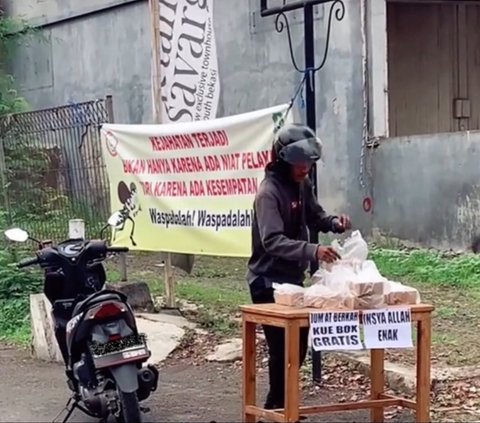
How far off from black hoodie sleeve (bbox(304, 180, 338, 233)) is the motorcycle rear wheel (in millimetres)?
1560

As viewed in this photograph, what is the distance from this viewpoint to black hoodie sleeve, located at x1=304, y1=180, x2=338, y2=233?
19.7 ft

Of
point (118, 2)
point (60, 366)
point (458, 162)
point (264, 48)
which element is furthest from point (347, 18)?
point (60, 366)

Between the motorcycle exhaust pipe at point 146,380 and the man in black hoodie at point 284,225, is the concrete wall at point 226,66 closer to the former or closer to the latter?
the man in black hoodie at point 284,225

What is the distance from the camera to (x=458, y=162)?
1193cm

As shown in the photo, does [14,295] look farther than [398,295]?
Yes

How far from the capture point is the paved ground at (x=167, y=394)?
6344 millimetres

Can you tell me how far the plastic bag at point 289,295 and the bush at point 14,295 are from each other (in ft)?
14.4

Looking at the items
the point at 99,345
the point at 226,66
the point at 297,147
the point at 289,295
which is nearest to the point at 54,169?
the point at 226,66

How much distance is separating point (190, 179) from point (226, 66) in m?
6.58

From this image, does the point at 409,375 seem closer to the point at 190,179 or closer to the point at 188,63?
the point at 190,179

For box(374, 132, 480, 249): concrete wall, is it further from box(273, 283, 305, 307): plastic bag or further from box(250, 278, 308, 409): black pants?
box(273, 283, 305, 307): plastic bag

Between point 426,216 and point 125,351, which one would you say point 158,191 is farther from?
point 426,216

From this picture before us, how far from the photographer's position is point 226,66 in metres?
14.9

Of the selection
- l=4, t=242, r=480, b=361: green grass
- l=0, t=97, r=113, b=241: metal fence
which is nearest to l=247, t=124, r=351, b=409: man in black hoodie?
l=4, t=242, r=480, b=361: green grass
